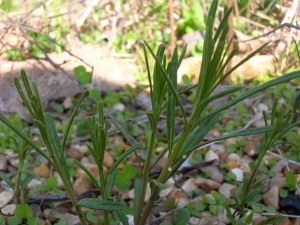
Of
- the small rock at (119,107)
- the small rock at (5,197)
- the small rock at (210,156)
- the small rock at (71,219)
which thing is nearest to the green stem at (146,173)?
the small rock at (71,219)

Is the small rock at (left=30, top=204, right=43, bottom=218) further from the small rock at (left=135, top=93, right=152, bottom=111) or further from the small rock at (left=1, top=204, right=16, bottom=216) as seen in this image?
the small rock at (left=135, top=93, right=152, bottom=111)

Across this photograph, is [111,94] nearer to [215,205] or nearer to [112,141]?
[112,141]

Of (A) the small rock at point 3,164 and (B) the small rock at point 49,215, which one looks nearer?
(B) the small rock at point 49,215

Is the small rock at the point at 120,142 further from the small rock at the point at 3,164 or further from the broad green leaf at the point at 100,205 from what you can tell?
the broad green leaf at the point at 100,205

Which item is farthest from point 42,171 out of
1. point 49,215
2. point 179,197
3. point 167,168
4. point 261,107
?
point 261,107

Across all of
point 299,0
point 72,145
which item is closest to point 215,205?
point 72,145

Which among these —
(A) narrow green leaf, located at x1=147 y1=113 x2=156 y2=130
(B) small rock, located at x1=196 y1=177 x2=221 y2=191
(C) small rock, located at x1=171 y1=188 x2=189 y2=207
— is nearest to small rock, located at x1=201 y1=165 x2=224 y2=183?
(B) small rock, located at x1=196 y1=177 x2=221 y2=191
